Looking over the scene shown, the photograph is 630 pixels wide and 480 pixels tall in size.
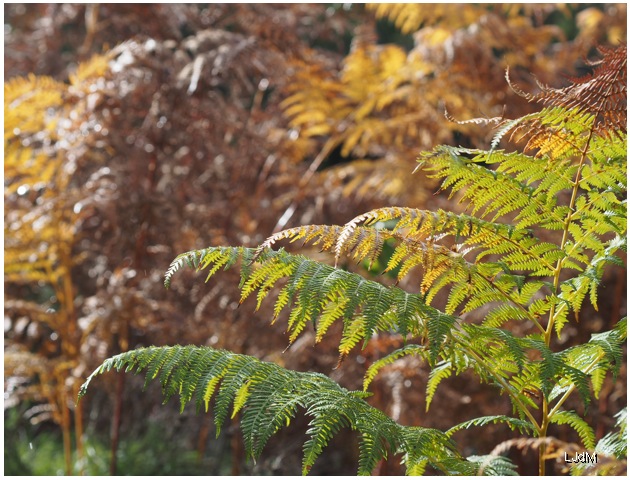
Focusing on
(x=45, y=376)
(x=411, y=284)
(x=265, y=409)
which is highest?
(x=265, y=409)

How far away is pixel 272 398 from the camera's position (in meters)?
1.15

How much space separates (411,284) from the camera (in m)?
2.88

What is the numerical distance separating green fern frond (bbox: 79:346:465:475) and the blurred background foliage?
4.52ft

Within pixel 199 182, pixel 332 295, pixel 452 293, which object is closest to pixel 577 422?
pixel 452 293

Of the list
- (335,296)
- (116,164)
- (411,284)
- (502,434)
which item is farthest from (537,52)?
(335,296)

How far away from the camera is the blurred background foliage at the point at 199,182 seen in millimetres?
2791

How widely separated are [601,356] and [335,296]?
539mm

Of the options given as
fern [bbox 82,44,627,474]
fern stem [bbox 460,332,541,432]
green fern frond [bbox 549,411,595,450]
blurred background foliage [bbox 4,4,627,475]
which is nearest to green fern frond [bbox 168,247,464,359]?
fern [bbox 82,44,627,474]

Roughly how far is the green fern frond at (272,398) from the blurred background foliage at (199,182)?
138cm

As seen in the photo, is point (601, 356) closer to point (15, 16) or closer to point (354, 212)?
point (354, 212)

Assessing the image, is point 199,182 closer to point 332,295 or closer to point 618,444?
point 332,295

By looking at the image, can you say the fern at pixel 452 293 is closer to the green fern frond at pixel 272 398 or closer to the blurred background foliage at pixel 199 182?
the green fern frond at pixel 272 398

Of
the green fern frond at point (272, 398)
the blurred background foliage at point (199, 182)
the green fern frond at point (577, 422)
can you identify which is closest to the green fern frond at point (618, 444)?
the green fern frond at point (577, 422)

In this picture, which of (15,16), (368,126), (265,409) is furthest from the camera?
(15,16)
